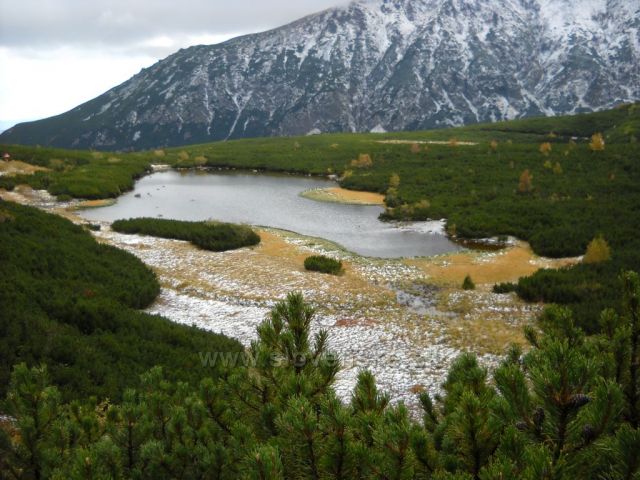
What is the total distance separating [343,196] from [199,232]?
22770 mm

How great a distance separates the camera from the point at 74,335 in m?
13.4

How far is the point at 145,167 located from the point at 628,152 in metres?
63.6

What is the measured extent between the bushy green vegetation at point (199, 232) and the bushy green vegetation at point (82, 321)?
583 cm

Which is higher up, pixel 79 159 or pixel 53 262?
pixel 79 159

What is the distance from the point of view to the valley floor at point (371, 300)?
15844 millimetres

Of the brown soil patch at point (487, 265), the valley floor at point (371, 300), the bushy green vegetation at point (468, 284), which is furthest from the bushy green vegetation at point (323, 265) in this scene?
the bushy green vegetation at point (468, 284)

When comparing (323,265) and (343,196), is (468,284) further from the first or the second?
(343,196)

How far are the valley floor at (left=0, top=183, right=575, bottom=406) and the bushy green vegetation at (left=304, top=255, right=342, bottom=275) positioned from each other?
50 cm

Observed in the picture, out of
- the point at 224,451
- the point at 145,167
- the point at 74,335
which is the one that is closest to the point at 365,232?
the point at 74,335

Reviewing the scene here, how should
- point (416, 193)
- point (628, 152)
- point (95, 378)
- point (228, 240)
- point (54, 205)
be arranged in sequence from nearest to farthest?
point (95, 378)
point (228, 240)
point (54, 205)
point (416, 193)
point (628, 152)

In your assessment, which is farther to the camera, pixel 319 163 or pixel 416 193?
pixel 319 163

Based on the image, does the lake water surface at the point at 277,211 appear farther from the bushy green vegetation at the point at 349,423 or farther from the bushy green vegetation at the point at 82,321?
the bushy green vegetation at the point at 349,423

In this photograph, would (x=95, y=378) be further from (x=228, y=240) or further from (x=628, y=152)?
(x=628, y=152)

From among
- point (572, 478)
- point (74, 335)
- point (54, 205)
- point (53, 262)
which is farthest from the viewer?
point (54, 205)
